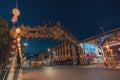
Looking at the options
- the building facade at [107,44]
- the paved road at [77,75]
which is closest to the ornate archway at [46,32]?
the building facade at [107,44]

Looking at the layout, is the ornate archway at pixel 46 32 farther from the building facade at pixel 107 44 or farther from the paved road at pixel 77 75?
the paved road at pixel 77 75

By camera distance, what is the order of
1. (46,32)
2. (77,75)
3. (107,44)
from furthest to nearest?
(107,44)
(46,32)
(77,75)

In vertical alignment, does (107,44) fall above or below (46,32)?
below

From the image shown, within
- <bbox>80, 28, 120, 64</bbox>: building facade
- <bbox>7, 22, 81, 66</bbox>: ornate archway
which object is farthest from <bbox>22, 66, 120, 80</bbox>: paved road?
<bbox>80, 28, 120, 64</bbox>: building facade

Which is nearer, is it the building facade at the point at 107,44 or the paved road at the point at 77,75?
the paved road at the point at 77,75

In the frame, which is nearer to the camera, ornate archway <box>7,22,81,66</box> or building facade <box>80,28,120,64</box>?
ornate archway <box>7,22,81,66</box>

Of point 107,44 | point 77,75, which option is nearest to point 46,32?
point 77,75

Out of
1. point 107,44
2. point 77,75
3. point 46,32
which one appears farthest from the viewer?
point 107,44

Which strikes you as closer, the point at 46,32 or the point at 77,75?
the point at 77,75

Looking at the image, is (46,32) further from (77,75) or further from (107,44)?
(107,44)

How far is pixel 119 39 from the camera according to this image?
105ft

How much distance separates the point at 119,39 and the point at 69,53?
3008 cm

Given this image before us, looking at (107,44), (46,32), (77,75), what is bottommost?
(77,75)

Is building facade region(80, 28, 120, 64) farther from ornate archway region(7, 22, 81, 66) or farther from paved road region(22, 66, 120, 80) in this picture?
paved road region(22, 66, 120, 80)
